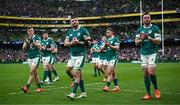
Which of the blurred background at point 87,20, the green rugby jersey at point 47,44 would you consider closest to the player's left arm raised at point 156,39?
the green rugby jersey at point 47,44

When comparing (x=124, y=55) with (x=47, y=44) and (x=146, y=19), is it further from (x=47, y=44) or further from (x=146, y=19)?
(x=146, y=19)

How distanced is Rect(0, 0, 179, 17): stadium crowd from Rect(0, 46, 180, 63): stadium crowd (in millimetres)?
8937

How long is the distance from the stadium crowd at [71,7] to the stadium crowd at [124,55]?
894cm

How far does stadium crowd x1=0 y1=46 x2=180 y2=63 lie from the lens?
2633 inches

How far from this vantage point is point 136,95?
14.5 meters

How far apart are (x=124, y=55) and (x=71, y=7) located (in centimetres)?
2474

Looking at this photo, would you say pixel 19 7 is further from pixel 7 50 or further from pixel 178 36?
pixel 178 36

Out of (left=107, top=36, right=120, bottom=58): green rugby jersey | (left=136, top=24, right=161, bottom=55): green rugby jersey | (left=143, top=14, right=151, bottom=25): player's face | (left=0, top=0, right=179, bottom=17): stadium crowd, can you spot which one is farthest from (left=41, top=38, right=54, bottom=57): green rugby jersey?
(left=0, top=0, right=179, bottom=17): stadium crowd

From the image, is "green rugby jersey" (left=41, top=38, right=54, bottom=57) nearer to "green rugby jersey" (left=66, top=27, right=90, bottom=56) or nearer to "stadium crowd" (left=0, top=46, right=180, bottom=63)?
"green rugby jersey" (left=66, top=27, right=90, bottom=56)

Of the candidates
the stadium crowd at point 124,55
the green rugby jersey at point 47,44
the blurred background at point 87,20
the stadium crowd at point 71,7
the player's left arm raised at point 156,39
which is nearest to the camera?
the player's left arm raised at point 156,39

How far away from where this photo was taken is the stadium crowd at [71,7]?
81.9 m

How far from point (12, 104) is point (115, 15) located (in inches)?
2747

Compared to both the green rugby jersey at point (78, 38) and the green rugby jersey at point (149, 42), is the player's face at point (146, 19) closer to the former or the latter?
the green rugby jersey at point (149, 42)

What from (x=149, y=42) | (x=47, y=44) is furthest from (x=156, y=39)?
(x=47, y=44)
